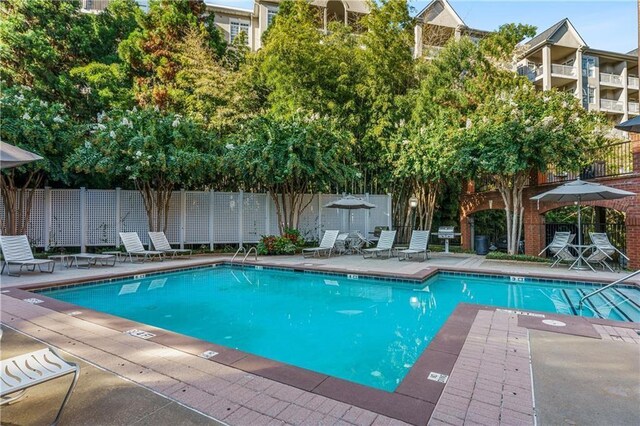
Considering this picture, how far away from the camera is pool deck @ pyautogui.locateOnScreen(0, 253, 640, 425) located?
2.36m

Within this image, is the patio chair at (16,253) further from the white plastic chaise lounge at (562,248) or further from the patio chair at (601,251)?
the patio chair at (601,251)

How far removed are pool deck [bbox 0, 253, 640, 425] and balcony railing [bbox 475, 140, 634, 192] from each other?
274 inches

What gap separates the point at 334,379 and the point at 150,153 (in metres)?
9.67

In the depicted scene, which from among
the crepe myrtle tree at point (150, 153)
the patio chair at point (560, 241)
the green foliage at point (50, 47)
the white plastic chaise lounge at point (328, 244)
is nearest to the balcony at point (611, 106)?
the patio chair at point (560, 241)

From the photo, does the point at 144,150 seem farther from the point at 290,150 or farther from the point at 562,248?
the point at 562,248

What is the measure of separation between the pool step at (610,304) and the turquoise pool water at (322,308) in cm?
3

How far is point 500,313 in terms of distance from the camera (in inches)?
190

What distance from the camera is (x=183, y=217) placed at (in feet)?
41.4

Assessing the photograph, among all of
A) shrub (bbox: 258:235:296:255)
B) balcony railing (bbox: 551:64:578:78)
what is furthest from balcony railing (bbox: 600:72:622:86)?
shrub (bbox: 258:235:296:255)

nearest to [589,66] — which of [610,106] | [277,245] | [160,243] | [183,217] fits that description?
[610,106]

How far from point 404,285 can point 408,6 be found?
11.4 metres

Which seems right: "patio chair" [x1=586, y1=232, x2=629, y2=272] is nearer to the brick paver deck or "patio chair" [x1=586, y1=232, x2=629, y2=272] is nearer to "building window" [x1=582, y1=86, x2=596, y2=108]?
the brick paver deck

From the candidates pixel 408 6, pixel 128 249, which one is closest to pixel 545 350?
pixel 128 249

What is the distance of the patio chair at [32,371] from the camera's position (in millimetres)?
1959
